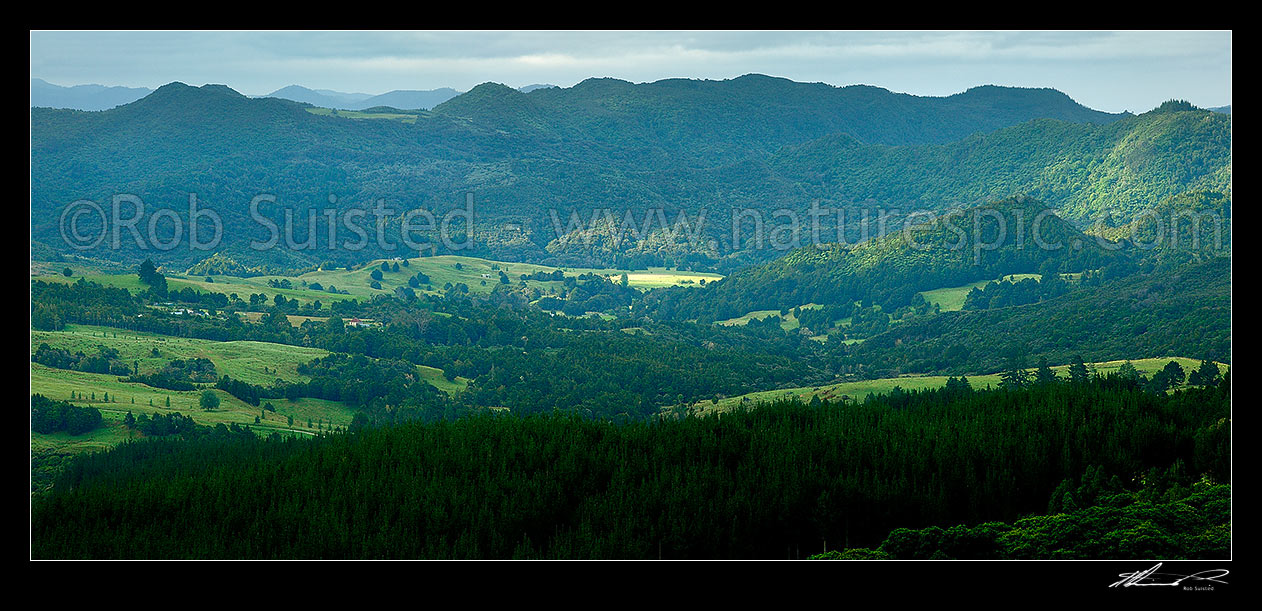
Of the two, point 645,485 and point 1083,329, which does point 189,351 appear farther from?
point 1083,329

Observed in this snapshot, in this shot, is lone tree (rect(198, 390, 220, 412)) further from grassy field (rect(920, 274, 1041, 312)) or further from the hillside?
grassy field (rect(920, 274, 1041, 312))

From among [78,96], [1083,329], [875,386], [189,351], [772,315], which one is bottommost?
[875,386]

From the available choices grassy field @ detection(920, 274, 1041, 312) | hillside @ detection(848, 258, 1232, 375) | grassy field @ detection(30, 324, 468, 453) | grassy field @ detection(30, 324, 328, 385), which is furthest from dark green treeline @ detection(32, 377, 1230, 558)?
grassy field @ detection(920, 274, 1041, 312)
